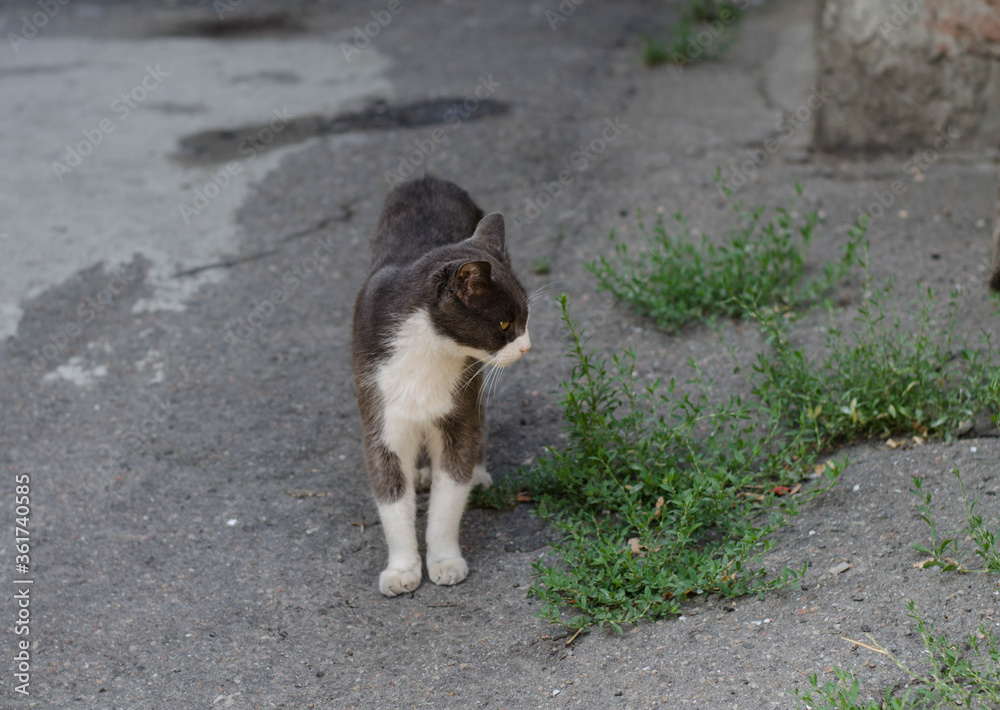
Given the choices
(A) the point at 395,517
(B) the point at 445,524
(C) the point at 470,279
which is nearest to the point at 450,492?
(B) the point at 445,524

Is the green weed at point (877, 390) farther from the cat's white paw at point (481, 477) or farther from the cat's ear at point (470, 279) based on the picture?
the cat's ear at point (470, 279)

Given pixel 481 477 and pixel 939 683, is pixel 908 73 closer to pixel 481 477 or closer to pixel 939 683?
pixel 481 477

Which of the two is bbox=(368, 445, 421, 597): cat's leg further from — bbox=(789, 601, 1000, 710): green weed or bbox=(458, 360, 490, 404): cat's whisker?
bbox=(789, 601, 1000, 710): green weed

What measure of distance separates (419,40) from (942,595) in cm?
771

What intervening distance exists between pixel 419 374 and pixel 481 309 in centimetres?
37

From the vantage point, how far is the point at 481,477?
4.07 metres

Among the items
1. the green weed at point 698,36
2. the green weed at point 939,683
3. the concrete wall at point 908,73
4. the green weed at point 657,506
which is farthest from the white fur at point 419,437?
the green weed at point 698,36

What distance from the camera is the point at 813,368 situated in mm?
4273

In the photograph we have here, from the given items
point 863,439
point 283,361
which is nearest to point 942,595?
point 863,439

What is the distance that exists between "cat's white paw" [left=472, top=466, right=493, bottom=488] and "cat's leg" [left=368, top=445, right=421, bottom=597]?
43 centimetres

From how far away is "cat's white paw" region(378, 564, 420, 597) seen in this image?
358cm

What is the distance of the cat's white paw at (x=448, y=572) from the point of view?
3.62 meters

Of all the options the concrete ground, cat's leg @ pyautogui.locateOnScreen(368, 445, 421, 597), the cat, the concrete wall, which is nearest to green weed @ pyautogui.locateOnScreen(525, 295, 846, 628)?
the concrete ground

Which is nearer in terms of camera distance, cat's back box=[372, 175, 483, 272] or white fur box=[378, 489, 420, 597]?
white fur box=[378, 489, 420, 597]
